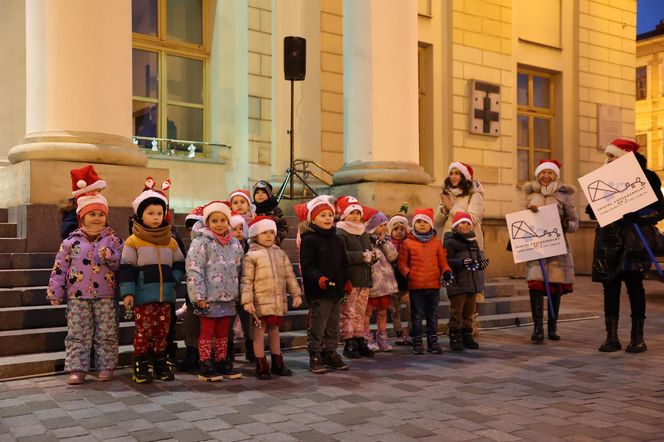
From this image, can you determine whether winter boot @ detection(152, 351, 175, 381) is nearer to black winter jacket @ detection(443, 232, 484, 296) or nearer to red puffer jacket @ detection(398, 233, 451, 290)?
red puffer jacket @ detection(398, 233, 451, 290)

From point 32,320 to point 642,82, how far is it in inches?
1591

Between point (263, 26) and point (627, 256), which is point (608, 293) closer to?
point (627, 256)

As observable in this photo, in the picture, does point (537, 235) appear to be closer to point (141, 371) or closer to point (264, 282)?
point (264, 282)

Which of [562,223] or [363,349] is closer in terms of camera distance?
[363,349]

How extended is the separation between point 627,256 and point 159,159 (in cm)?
797

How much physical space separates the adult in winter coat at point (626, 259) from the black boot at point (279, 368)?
3.22m

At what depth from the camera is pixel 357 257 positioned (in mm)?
6641

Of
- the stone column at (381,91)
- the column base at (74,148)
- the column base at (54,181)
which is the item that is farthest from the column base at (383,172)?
the column base at (74,148)

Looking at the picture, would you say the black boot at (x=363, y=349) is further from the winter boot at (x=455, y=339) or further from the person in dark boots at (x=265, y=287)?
the person in dark boots at (x=265, y=287)

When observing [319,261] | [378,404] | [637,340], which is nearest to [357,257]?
[319,261]

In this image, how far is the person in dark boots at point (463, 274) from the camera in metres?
7.38

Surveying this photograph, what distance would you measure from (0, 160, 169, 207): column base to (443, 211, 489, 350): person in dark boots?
3527mm

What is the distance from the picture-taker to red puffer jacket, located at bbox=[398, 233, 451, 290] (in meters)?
7.23

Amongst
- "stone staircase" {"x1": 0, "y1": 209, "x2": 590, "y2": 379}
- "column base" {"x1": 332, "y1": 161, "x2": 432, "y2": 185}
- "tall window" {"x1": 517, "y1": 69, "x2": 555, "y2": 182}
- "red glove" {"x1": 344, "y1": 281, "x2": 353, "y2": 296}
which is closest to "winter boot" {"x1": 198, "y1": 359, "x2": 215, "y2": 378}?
"stone staircase" {"x1": 0, "y1": 209, "x2": 590, "y2": 379}
